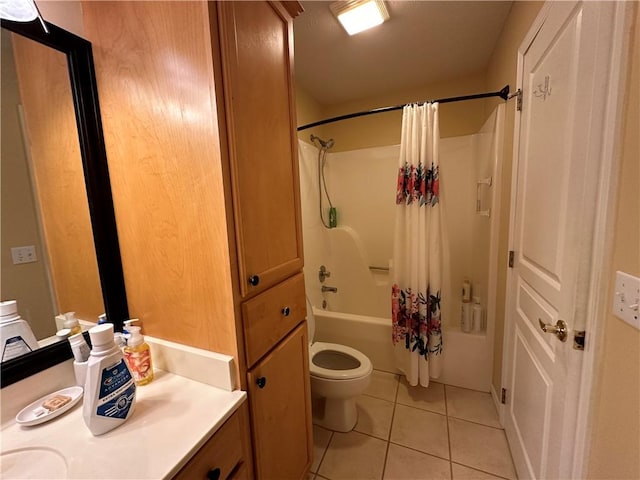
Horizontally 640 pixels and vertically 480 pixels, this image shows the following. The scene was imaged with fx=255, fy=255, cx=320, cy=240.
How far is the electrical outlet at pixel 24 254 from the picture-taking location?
2.35ft

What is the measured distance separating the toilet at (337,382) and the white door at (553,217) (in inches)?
30.2

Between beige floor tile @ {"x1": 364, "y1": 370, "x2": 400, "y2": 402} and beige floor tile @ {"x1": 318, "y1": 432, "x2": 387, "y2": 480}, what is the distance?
0.36 m

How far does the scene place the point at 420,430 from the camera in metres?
1.52

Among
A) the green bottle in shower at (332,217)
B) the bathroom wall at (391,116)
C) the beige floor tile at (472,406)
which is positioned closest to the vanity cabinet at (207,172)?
the beige floor tile at (472,406)

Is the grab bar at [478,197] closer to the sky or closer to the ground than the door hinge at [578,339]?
closer to the sky

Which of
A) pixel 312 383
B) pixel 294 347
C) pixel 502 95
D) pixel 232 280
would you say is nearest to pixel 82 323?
pixel 232 280

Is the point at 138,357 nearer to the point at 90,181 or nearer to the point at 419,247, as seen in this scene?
the point at 90,181

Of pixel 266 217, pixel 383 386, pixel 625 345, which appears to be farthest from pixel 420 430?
pixel 266 217

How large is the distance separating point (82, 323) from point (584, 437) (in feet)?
5.14

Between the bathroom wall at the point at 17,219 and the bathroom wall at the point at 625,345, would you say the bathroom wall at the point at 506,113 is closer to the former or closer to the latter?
the bathroom wall at the point at 625,345

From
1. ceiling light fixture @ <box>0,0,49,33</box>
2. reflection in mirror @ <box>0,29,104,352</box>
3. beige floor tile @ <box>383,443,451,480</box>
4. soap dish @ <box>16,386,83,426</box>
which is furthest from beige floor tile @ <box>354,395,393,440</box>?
ceiling light fixture @ <box>0,0,49,33</box>

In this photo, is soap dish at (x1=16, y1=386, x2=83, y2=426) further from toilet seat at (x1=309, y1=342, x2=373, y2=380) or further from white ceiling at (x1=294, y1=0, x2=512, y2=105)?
white ceiling at (x1=294, y1=0, x2=512, y2=105)

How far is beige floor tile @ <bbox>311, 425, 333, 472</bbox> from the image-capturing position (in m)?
1.35

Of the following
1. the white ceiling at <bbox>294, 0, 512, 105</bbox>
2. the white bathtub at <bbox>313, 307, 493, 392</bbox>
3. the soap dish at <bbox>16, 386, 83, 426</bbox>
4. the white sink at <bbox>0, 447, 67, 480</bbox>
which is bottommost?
the white bathtub at <bbox>313, 307, 493, 392</bbox>
